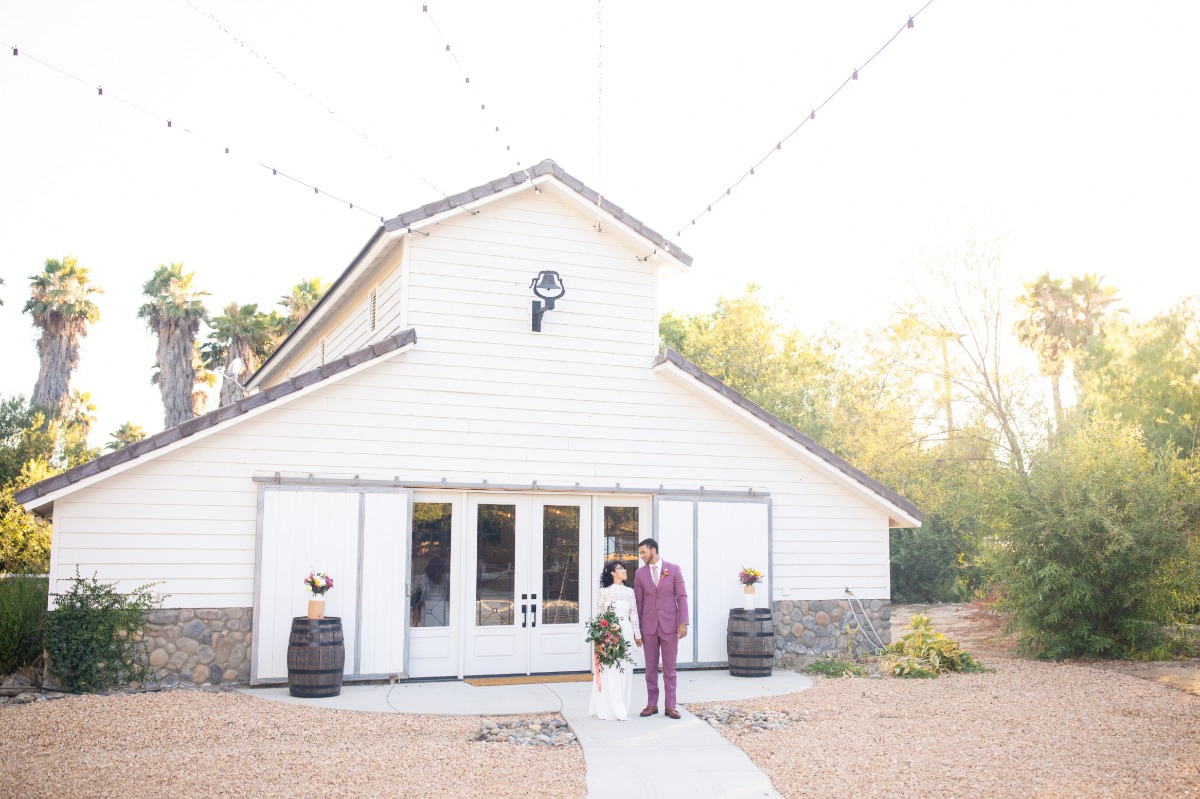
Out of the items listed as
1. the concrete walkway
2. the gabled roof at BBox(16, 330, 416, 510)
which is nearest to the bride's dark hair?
the concrete walkway

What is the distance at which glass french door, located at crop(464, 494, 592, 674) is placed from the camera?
38.9 ft

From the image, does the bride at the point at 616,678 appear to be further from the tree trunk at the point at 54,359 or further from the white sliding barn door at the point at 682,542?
the tree trunk at the point at 54,359

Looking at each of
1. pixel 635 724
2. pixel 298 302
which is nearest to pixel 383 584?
pixel 635 724

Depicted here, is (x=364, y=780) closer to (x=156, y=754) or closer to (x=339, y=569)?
(x=156, y=754)

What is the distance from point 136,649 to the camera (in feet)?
33.8

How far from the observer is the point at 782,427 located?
13227 mm

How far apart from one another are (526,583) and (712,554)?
2509 millimetres

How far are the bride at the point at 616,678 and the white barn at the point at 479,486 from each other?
266 cm

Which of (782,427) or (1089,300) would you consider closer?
(782,427)

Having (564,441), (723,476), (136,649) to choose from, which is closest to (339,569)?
(136,649)

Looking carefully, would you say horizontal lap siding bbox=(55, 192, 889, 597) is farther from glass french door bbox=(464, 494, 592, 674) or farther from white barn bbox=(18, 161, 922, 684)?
glass french door bbox=(464, 494, 592, 674)

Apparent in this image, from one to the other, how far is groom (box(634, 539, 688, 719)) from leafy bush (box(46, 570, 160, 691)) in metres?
5.27

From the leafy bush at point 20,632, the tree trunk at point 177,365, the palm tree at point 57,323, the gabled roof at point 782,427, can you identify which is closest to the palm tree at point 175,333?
the tree trunk at point 177,365

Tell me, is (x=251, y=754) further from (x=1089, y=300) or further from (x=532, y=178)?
(x=1089, y=300)
